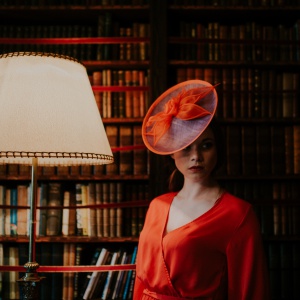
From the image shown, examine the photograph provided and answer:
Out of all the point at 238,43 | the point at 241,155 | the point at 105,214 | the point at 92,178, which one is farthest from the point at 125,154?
the point at 238,43

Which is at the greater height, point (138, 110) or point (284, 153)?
point (138, 110)

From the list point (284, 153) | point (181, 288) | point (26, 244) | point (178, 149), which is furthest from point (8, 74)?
point (284, 153)

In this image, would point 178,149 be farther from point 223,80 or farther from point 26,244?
point 26,244

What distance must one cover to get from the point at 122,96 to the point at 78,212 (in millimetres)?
621

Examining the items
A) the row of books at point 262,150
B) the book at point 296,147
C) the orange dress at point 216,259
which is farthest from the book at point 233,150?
the orange dress at point 216,259

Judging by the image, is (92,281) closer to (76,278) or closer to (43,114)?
(76,278)

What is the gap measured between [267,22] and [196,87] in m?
1.24

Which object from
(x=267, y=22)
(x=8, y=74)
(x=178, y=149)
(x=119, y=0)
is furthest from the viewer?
(x=267, y=22)

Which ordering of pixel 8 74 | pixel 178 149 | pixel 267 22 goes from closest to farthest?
pixel 8 74
pixel 178 149
pixel 267 22

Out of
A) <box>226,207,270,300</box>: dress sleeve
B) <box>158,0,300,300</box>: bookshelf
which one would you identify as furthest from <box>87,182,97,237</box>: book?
<box>226,207,270,300</box>: dress sleeve

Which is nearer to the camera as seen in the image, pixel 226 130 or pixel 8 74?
pixel 8 74

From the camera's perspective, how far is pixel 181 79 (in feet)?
6.62

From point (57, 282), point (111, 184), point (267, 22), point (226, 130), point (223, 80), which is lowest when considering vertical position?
point (57, 282)

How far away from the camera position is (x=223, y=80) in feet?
6.56
